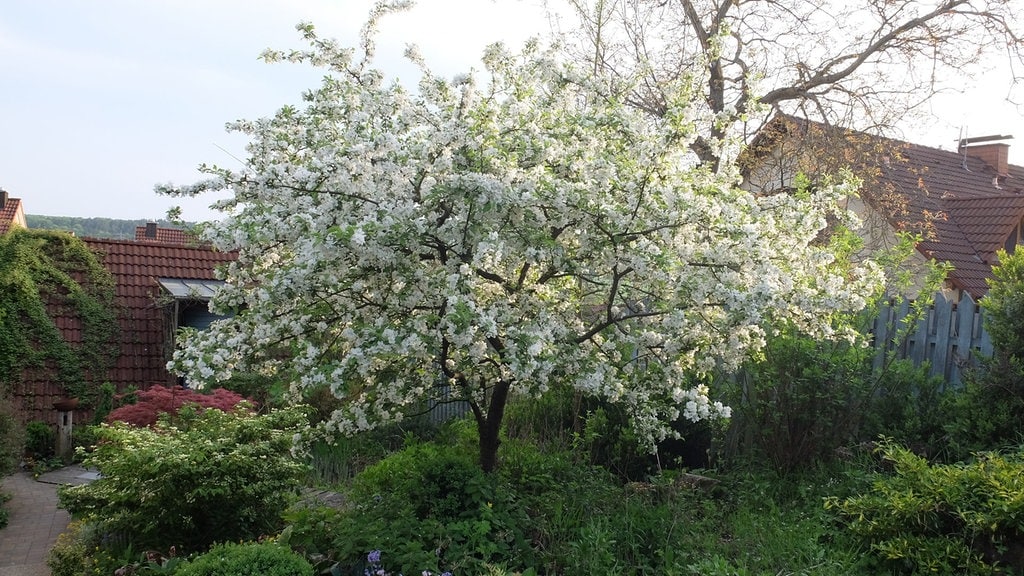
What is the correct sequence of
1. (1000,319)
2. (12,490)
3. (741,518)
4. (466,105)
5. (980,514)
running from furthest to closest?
(12,490), (1000,319), (741,518), (466,105), (980,514)

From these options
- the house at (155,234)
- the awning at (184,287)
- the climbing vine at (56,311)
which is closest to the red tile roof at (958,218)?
the awning at (184,287)

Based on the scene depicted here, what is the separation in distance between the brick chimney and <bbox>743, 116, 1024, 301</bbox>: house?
0.07 ft

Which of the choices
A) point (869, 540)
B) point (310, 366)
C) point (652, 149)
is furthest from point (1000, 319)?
point (310, 366)

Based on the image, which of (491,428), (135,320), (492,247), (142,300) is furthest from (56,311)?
(492,247)

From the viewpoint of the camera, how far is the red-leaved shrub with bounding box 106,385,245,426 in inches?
267

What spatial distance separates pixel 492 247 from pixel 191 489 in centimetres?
241

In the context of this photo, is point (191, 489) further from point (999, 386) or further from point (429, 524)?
point (999, 386)

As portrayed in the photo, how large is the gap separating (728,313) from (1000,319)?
9.11 feet

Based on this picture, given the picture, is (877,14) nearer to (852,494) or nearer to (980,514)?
(852,494)

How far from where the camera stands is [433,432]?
7996mm

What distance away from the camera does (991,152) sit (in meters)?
19.1

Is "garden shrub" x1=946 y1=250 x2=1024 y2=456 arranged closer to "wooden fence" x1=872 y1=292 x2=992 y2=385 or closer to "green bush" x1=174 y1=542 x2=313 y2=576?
"wooden fence" x1=872 y1=292 x2=992 y2=385

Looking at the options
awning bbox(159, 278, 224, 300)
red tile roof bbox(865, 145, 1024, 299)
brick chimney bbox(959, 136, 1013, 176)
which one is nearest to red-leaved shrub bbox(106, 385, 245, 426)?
awning bbox(159, 278, 224, 300)

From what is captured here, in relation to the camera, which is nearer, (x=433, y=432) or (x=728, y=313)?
(x=728, y=313)
